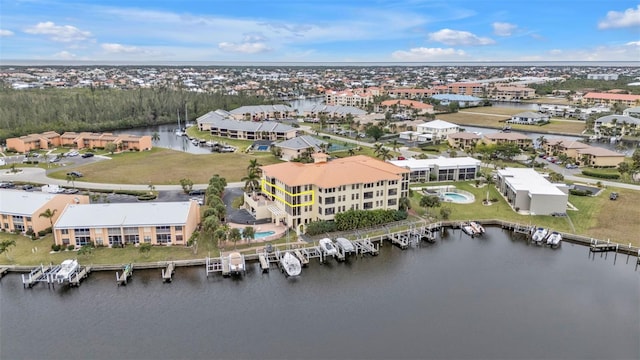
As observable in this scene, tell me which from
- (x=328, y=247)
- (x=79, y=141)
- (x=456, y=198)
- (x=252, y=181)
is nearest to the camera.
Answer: (x=328, y=247)

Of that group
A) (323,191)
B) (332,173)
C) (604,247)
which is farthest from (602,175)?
(323,191)

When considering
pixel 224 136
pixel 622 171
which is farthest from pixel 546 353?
pixel 224 136

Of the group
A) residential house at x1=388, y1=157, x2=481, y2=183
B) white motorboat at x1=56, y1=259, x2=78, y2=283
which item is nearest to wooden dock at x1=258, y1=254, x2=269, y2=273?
white motorboat at x1=56, y1=259, x2=78, y2=283

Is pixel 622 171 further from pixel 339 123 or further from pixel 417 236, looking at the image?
pixel 339 123

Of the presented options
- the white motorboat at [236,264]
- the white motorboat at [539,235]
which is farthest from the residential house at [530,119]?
the white motorboat at [236,264]

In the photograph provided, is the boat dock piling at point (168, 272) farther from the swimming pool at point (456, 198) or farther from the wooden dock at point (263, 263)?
the swimming pool at point (456, 198)

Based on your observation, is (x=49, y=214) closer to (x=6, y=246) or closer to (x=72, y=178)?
(x=6, y=246)
